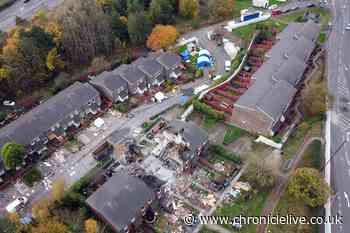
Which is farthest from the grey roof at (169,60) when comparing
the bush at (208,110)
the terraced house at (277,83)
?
the terraced house at (277,83)

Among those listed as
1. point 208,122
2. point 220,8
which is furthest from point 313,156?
point 220,8

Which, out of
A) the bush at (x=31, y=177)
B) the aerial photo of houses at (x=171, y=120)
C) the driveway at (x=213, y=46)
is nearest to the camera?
the aerial photo of houses at (x=171, y=120)

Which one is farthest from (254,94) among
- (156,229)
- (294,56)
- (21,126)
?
(21,126)

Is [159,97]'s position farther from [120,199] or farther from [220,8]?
[220,8]

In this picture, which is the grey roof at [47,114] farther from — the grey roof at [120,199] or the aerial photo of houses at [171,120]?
the grey roof at [120,199]

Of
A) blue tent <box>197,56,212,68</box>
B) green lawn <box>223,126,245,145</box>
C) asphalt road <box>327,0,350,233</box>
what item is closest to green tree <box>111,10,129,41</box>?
blue tent <box>197,56,212,68</box>

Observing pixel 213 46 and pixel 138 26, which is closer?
pixel 138 26
